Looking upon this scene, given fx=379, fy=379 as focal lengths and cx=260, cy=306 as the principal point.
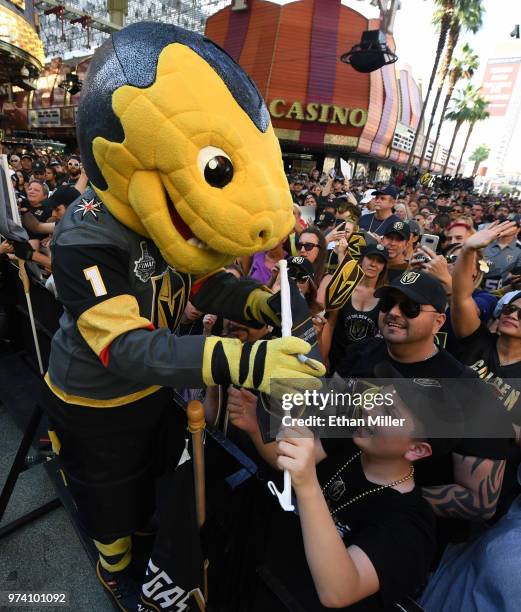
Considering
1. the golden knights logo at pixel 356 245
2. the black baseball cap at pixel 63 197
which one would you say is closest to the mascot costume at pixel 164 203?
the golden knights logo at pixel 356 245

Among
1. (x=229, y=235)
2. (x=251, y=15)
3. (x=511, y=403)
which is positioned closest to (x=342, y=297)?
(x=511, y=403)

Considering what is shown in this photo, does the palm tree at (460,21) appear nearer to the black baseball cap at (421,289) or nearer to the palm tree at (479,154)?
the black baseball cap at (421,289)

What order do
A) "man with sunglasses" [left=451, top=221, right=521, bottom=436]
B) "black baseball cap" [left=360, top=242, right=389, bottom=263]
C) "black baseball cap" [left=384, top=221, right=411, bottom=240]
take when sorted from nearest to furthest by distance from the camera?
"man with sunglasses" [left=451, top=221, right=521, bottom=436], "black baseball cap" [left=360, top=242, right=389, bottom=263], "black baseball cap" [left=384, top=221, right=411, bottom=240]

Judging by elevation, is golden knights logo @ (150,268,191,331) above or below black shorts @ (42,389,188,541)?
above

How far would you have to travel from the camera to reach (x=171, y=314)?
1.56 m

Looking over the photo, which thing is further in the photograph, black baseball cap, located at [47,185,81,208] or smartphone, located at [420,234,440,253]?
black baseball cap, located at [47,185,81,208]

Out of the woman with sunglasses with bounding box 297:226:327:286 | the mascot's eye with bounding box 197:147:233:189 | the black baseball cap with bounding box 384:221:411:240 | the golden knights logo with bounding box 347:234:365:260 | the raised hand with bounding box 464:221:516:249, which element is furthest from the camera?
the black baseball cap with bounding box 384:221:411:240

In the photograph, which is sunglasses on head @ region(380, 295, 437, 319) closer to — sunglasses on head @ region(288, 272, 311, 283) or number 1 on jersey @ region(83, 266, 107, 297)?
sunglasses on head @ region(288, 272, 311, 283)

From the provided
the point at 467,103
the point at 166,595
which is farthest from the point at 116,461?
the point at 467,103

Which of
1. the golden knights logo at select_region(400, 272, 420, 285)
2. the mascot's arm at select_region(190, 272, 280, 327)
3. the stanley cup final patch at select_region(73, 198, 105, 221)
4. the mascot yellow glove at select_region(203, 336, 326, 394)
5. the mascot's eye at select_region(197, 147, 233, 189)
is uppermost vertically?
the mascot's eye at select_region(197, 147, 233, 189)

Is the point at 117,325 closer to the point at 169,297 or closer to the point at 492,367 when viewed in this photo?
the point at 169,297

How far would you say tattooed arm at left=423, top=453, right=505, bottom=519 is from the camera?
1.60 m

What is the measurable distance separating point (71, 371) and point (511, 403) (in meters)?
2.25

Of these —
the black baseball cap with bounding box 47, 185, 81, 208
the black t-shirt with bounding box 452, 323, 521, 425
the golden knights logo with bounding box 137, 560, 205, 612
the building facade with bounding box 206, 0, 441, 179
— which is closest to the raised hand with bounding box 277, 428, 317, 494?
the golden knights logo with bounding box 137, 560, 205, 612
